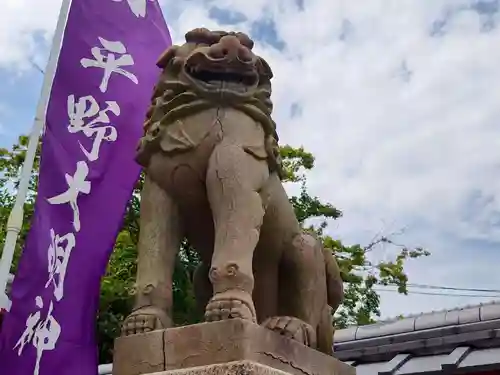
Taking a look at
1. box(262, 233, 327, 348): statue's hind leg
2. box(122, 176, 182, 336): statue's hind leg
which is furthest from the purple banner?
box(262, 233, 327, 348): statue's hind leg

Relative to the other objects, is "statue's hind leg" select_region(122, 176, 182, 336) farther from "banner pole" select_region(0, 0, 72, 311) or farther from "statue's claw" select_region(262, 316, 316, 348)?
"banner pole" select_region(0, 0, 72, 311)

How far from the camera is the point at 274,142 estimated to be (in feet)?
12.4

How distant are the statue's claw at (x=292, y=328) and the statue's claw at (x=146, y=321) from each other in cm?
48

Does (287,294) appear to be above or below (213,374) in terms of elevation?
above

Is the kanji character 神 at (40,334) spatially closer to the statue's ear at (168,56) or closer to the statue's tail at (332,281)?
the statue's tail at (332,281)

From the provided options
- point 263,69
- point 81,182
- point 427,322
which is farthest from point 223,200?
→ point 427,322

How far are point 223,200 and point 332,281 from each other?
1033mm

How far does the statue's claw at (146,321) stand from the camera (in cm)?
335

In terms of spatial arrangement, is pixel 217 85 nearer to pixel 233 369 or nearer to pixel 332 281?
pixel 332 281

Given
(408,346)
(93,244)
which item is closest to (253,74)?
(93,244)

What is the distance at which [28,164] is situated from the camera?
619cm

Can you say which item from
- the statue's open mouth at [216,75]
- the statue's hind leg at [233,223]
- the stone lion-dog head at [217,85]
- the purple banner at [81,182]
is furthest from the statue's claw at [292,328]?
the purple banner at [81,182]

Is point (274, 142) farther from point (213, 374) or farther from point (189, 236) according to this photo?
point (213, 374)

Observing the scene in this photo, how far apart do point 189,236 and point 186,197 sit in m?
0.28
